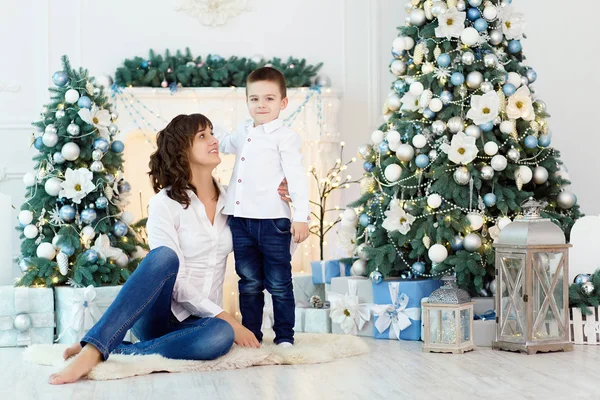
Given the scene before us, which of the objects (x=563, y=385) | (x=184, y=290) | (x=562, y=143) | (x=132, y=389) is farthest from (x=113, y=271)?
(x=562, y=143)

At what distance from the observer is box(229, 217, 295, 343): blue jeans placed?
333cm

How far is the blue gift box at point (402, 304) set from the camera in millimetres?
3789

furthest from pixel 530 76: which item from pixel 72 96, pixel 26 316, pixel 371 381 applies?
pixel 26 316

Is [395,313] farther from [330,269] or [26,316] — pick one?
[26,316]

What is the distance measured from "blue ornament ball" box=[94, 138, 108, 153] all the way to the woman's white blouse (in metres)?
0.88

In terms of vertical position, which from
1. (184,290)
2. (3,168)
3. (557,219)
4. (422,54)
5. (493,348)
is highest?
(422,54)

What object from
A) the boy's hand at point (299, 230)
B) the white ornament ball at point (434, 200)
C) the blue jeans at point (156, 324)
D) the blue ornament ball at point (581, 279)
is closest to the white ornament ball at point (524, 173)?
the white ornament ball at point (434, 200)

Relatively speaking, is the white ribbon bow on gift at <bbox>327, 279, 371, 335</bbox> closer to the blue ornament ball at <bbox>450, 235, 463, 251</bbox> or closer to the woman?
the blue ornament ball at <bbox>450, 235, 463, 251</bbox>

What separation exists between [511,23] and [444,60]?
1.29 ft

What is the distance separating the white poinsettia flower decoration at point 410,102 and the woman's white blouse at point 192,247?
1173 millimetres

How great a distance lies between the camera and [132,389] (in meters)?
2.72

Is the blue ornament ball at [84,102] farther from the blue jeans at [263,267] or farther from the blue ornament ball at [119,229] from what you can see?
the blue jeans at [263,267]

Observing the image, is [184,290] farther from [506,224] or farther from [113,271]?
[506,224]

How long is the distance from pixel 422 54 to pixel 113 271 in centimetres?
173
